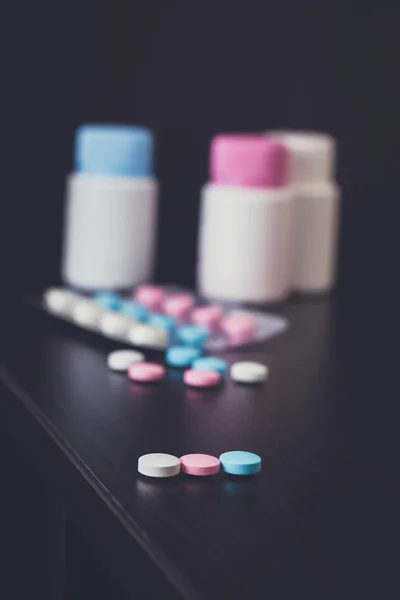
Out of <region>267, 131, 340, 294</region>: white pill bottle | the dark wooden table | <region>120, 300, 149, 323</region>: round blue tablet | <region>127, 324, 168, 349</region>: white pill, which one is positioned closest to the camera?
the dark wooden table

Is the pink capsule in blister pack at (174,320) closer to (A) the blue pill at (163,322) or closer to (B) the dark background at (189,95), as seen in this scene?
(A) the blue pill at (163,322)

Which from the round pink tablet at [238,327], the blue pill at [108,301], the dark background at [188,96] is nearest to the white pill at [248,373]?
the round pink tablet at [238,327]

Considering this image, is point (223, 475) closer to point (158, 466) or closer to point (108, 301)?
point (158, 466)

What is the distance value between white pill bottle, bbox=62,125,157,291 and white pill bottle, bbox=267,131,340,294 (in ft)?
0.62

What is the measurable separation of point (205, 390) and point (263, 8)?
881mm

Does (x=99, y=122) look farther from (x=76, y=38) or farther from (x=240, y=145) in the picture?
(x=240, y=145)

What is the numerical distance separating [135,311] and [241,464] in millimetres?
437

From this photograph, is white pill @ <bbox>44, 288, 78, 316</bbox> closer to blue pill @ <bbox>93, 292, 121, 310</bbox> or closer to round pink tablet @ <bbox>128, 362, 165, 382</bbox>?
blue pill @ <bbox>93, 292, 121, 310</bbox>

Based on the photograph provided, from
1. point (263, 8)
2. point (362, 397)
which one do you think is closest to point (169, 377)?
point (362, 397)

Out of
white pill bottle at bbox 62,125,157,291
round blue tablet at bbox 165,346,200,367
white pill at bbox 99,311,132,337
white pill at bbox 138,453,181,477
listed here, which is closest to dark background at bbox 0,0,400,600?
white pill bottle at bbox 62,125,157,291

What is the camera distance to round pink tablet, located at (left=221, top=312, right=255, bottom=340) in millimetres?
970

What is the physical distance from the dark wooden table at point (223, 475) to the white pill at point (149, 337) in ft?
0.11

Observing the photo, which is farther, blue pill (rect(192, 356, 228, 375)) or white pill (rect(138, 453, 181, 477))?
blue pill (rect(192, 356, 228, 375))

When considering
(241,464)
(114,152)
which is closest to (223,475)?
(241,464)
